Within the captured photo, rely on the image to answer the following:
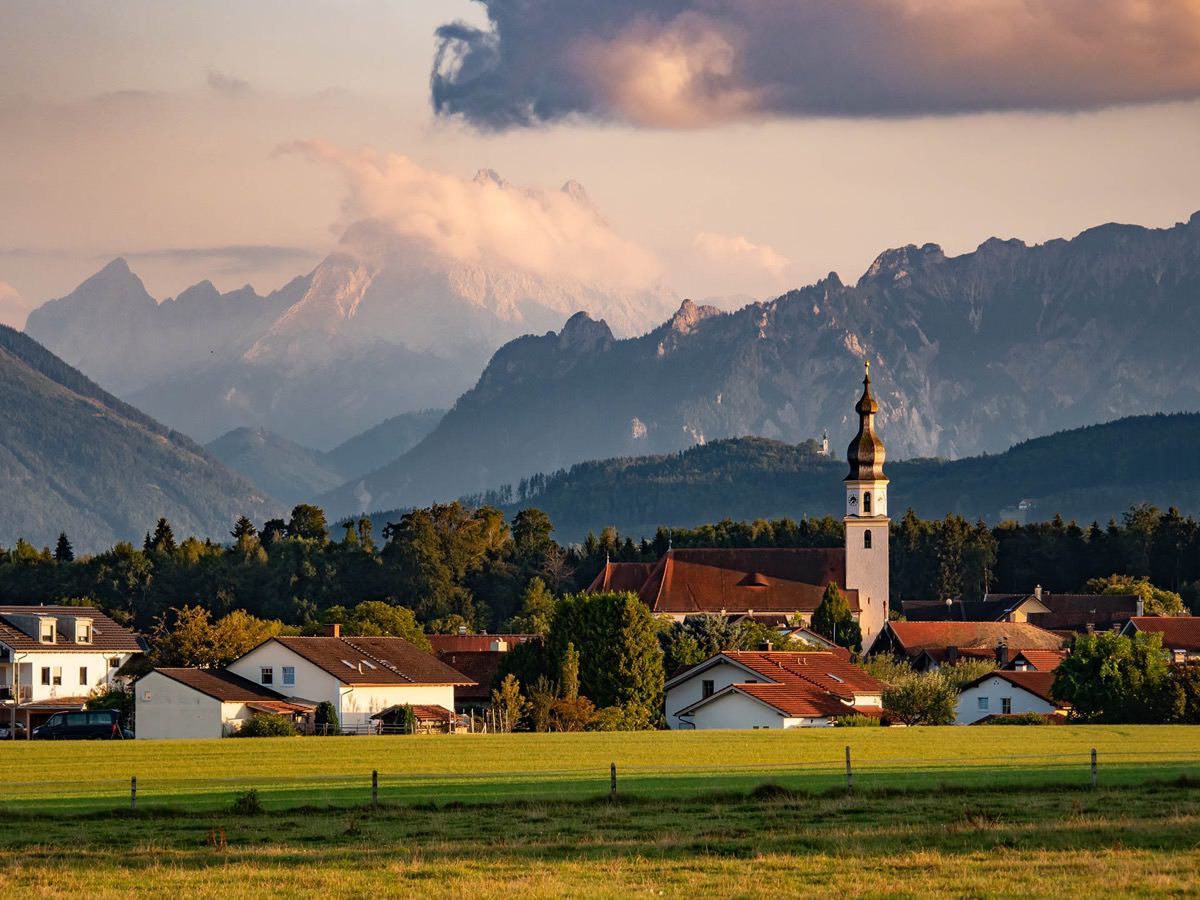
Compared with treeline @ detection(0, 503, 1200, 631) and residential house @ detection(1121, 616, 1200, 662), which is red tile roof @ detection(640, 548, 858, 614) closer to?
treeline @ detection(0, 503, 1200, 631)

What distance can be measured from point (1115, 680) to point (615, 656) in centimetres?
2168

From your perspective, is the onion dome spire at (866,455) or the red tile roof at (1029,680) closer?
the red tile roof at (1029,680)

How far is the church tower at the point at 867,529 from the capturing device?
161 meters

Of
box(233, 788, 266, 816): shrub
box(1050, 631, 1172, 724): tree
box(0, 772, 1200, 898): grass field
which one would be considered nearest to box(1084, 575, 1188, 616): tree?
box(1050, 631, 1172, 724): tree

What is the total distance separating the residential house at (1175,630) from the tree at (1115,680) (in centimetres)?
3582

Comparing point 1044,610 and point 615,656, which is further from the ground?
point 1044,610

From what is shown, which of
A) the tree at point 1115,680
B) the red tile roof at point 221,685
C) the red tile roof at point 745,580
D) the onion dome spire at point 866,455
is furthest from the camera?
the red tile roof at point 745,580

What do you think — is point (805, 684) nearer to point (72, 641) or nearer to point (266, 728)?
point (266, 728)

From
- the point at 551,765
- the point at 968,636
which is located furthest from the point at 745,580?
the point at 551,765

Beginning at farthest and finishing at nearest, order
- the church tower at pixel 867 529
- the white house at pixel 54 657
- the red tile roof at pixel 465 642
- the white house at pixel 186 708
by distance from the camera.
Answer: the church tower at pixel 867 529, the red tile roof at pixel 465 642, the white house at pixel 54 657, the white house at pixel 186 708

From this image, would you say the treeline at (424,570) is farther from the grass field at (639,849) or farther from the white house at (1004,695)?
the grass field at (639,849)

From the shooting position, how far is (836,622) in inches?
5738

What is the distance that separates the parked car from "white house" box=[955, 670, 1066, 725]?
40971 mm

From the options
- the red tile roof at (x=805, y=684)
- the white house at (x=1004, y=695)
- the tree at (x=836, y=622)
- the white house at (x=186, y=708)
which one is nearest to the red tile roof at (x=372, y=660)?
the white house at (x=186, y=708)
